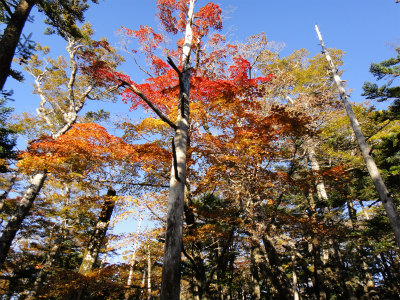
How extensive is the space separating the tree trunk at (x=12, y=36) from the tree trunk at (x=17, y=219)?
616 centimetres

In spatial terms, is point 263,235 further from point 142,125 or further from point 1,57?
point 1,57

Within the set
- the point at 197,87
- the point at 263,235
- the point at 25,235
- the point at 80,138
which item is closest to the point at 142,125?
the point at 80,138

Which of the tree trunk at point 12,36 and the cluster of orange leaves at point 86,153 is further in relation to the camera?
the cluster of orange leaves at point 86,153

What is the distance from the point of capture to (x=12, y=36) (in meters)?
5.05

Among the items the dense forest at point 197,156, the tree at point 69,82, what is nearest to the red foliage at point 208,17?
the dense forest at point 197,156

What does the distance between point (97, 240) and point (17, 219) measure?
337cm

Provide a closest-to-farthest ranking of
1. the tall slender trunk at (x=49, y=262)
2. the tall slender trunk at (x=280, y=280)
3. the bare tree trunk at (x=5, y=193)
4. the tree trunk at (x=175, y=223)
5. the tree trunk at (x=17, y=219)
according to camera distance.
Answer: the tree trunk at (x=175, y=223), the tree trunk at (x=17, y=219), the tall slender trunk at (x=280, y=280), the tall slender trunk at (x=49, y=262), the bare tree trunk at (x=5, y=193)

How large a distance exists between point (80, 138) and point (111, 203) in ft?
11.9

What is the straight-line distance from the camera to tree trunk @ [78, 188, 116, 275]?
982 cm

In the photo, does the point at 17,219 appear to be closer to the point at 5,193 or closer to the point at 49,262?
the point at 49,262

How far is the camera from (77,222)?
1434 cm

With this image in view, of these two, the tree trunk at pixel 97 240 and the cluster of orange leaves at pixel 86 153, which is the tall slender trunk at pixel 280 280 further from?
the tree trunk at pixel 97 240

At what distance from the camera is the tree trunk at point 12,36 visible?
4770 millimetres

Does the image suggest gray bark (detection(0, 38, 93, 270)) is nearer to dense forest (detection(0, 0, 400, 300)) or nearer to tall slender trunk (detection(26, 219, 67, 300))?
dense forest (detection(0, 0, 400, 300))
